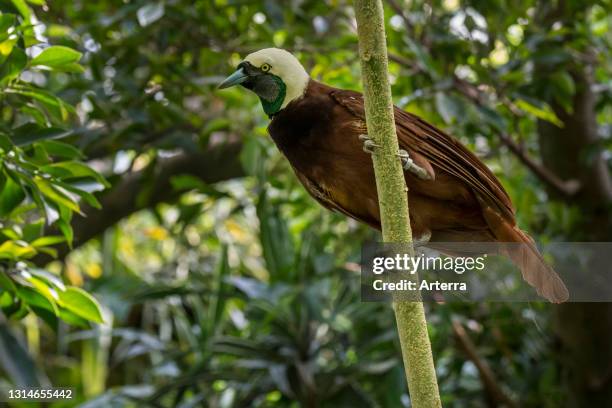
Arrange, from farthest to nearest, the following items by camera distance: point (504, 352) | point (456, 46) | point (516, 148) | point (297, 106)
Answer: point (504, 352), point (516, 148), point (456, 46), point (297, 106)

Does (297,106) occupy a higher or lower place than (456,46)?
lower

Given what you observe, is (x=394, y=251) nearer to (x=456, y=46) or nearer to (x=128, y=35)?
(x=456, y=46)

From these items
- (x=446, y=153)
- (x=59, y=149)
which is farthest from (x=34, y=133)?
(x=446, y=153)

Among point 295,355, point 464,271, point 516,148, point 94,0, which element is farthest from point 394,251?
point 94,0

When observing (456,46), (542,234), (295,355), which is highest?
(456,46)

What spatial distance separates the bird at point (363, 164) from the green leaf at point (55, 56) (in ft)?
1.09

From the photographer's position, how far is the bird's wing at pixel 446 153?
1.75 m

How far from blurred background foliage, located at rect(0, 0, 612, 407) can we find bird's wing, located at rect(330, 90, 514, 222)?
0.33 meters

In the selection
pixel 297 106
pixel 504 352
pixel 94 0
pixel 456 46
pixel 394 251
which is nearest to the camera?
pixel 394 251

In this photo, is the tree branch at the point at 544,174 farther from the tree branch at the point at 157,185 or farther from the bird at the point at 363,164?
the tree branch at the point at 157,185

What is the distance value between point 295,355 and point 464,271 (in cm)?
112

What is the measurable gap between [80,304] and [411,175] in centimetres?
75

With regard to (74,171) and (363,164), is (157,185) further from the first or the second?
(363,164)

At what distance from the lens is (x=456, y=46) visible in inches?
89.7
